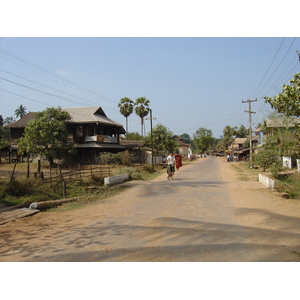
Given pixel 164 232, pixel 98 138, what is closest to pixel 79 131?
pixel 98 138

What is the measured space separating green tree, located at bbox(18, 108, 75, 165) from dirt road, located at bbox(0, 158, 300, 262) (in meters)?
19.5

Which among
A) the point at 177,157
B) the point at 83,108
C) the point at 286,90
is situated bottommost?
the point at 177,157

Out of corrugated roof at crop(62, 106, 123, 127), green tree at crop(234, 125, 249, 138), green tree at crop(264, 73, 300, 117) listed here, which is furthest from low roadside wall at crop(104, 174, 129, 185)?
green tree at crop(234, 125, 249, 138)

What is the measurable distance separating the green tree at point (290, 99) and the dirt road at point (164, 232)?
10.3 ft

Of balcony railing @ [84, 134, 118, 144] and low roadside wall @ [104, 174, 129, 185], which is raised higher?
balcony railing @ [84, 134, 118, 144]

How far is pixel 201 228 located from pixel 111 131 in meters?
32.4

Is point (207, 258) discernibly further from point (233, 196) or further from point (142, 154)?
point (142, 154)

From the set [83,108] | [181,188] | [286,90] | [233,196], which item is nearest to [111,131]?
[83,108]

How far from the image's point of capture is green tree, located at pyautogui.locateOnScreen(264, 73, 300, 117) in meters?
8.87

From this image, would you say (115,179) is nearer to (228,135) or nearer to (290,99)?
(290,99)

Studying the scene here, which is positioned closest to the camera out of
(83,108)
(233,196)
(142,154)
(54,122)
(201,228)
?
(201,228)

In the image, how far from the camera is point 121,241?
19.1ft

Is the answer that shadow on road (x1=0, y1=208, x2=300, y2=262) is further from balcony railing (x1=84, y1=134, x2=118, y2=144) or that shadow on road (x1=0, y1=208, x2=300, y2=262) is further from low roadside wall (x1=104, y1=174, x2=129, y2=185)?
balcony railing (x1=84, y1=134, x2=118, y2=144)

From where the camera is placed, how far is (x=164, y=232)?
6383 millimetres
